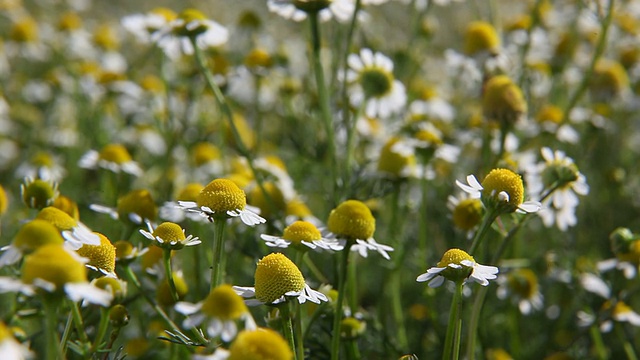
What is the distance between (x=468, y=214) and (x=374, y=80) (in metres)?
0.85

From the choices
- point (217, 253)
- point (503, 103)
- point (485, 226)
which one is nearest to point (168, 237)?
point (217, 253)

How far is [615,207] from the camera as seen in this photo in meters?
3.58

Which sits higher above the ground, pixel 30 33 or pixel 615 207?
pixel 30 33

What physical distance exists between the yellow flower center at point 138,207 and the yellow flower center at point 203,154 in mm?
1413

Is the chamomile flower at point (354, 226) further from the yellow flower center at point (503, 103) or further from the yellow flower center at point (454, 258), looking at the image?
the yellow flower center at point (503, 103)

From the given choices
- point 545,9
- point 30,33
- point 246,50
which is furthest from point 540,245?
point 30,33

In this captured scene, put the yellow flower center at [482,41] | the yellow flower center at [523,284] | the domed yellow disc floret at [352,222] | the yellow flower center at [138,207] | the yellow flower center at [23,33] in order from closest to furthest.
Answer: the domed yellow disc floret at [352,222] → the yellow flower center at [138,207] → the yellow flower center at [523,284] → the yellow flower center at [482,41] → the yellow flower center at [23,33]

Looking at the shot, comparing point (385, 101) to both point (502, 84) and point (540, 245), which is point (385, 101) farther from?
point (540, 245)

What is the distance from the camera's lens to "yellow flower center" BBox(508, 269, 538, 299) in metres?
2.60

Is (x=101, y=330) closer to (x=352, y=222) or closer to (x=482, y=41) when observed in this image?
Answer: (x=352, y=222)

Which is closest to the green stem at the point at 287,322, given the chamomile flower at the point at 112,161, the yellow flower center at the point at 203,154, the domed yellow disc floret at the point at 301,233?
the domed yellow disc floret at the point at 301,233

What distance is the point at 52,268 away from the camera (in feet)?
3.49

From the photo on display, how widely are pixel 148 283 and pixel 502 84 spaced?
4.58 ft

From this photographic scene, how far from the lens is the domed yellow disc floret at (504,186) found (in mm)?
1598
